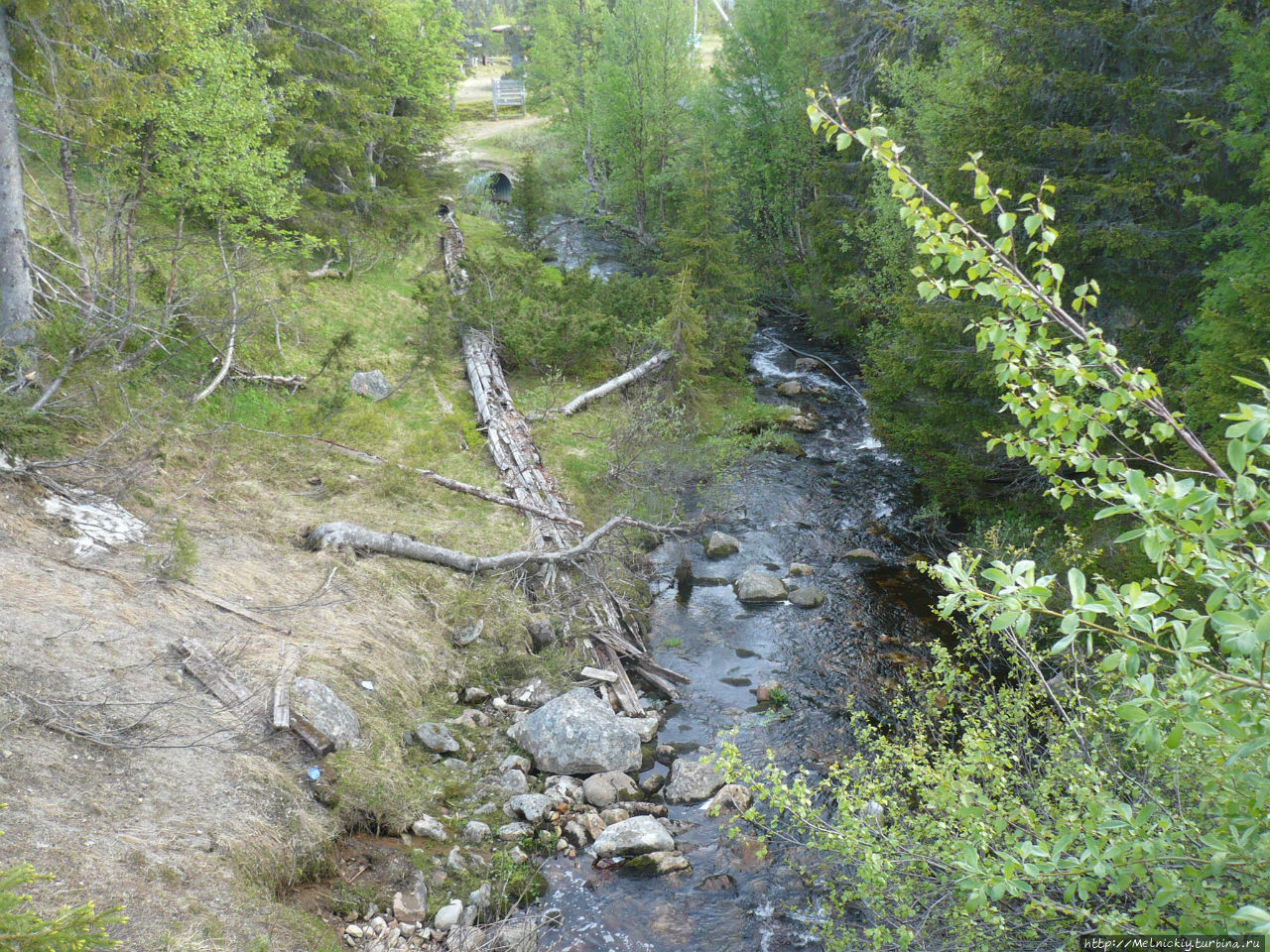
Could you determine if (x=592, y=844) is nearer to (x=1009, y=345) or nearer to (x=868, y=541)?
(x=1009, y=345)

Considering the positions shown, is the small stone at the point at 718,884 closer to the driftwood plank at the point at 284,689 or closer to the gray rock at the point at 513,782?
the gray rock at the point at 513,782

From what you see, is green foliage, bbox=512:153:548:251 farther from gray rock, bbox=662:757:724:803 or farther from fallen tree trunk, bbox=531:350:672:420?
gray rock, bbox=662:757:724:803

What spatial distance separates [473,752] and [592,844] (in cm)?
169

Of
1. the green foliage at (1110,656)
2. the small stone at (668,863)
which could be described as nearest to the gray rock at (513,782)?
the small stone at (668,863)

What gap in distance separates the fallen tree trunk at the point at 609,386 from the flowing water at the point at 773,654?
305cm

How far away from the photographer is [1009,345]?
3.34 metres

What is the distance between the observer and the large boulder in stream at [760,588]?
1221 centimetres

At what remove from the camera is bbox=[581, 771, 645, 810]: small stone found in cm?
808

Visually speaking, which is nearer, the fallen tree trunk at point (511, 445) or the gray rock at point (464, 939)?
the gray rock at point (464, 939)

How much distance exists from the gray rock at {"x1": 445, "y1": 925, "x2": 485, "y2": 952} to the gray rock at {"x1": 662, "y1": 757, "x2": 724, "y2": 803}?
2.71 m

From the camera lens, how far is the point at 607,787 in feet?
26.8

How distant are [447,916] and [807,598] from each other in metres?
7.28

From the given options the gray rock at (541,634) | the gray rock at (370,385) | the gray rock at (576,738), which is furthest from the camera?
the gray rock at (370,385)

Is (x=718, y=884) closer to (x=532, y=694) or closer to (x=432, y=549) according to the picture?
(x=532, y=694)
